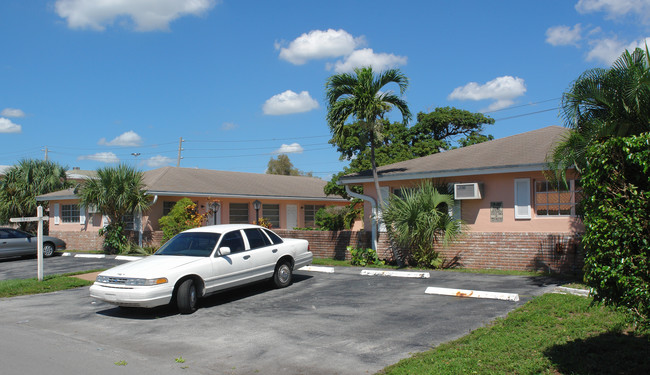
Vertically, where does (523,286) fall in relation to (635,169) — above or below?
below

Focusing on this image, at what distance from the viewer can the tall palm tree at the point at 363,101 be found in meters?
15.1

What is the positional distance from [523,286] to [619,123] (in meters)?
3.92

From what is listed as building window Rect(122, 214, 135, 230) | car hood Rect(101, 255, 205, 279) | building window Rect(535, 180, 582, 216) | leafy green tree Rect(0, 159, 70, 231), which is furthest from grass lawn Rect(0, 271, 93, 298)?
leafy green tree Rect(0, 159, 70, 231)

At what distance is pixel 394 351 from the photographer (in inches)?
273

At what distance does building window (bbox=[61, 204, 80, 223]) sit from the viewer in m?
27.0

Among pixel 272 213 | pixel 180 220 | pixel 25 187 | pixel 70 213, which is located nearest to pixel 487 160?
pixel 180 220

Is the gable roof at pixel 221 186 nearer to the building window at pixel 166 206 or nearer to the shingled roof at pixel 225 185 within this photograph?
the shingled roof at pixel 225 185

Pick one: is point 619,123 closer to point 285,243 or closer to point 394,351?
point 394,351

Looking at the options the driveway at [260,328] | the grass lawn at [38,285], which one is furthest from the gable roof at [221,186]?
the driveway at [260,328]

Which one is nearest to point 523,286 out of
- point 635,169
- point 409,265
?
point 409,265

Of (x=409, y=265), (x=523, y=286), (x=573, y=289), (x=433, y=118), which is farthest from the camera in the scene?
(x=433, y=118)

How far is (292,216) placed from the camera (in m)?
30.2

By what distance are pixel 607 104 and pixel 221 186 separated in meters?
20.5

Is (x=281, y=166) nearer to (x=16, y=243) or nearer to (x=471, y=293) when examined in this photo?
(x=16, y=243)
